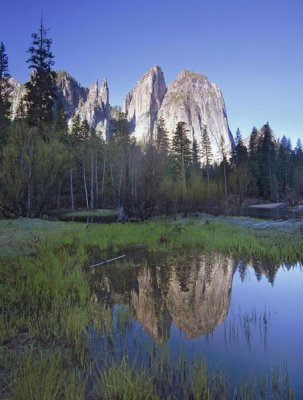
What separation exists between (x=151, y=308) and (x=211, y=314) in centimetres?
110

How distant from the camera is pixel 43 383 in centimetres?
297

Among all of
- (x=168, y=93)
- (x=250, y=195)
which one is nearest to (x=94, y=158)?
(x=250, y=195)

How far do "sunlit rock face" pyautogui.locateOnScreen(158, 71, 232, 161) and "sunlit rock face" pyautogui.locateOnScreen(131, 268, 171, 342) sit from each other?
14532 centimetres

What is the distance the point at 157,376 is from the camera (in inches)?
140

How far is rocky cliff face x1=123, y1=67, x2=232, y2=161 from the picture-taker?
15775cm

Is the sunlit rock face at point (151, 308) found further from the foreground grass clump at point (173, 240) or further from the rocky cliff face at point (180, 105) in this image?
the rocky cliff face at point (180, 105)

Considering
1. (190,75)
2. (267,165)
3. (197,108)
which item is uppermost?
(190,75)

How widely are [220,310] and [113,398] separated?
3.39m

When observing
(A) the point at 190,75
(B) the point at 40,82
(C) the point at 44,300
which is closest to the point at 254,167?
(B) the point at 40,82

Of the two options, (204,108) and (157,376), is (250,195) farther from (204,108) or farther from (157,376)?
(204,108)

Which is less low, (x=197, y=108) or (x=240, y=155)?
(x=197, y=108)

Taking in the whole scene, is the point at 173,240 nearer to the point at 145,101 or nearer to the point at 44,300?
the point at 44,300

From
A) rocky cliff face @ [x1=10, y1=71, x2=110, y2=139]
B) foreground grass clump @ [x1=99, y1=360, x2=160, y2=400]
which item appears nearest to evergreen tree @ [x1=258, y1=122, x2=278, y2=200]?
foreground grass clump @ [x1=99, y1=360, x2=160, y2=400]

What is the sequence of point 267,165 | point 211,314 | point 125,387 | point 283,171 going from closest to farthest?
point 125,387 → point 211,314 → point 267,165 → point 283,171
